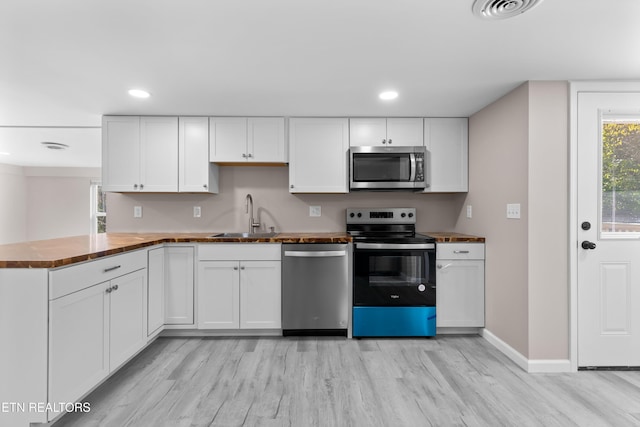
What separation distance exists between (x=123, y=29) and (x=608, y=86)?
10.7ft

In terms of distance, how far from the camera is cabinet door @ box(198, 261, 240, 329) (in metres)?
2.83

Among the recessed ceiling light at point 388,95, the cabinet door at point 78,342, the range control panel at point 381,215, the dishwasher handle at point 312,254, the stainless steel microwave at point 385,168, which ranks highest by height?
the recessed ceiling light at point 388,95

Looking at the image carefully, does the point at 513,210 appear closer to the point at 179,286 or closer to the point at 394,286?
the point at 394,286

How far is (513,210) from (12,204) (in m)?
9.68

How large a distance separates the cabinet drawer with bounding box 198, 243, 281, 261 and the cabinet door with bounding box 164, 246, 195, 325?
15cm

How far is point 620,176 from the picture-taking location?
2.27 metres

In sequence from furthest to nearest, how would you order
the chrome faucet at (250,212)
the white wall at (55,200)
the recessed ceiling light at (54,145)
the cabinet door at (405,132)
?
the white wall at (55,200)
the recessed ceiling light at (54,145)
the chrome faucet at (250,212)
the cabinet door at (405,132)

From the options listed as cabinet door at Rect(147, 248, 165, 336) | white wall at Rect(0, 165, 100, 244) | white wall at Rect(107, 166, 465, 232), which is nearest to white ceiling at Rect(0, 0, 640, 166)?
white wall at Rect(107, 166, 465, 232)

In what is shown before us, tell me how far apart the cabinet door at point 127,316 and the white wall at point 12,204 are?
7138mm

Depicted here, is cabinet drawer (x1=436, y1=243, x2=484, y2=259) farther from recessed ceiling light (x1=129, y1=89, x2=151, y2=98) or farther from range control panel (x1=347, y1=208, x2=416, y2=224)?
recessed ceiling light (x1=129, y1=89, x2=151, y2=98)

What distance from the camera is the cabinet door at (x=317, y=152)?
3139mm

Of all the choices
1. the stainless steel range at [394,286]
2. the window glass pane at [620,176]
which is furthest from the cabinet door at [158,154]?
the window glass pane at [620,176]

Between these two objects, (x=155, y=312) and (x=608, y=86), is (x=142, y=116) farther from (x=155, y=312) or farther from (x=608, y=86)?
(x=608, y=86)

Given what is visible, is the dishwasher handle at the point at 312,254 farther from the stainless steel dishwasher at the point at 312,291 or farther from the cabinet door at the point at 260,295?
the cabinet door at the point at 260,295
